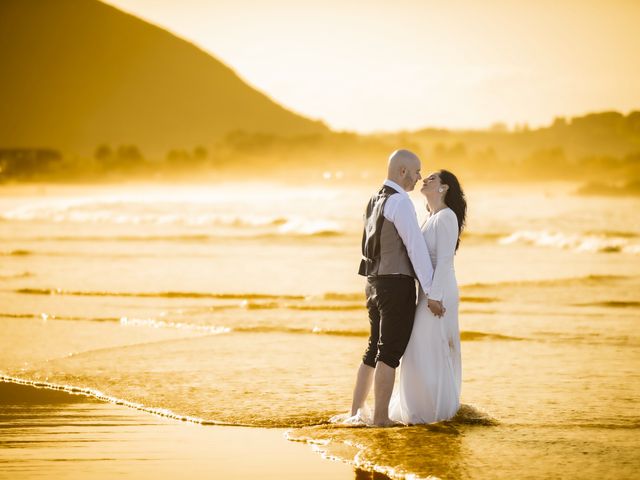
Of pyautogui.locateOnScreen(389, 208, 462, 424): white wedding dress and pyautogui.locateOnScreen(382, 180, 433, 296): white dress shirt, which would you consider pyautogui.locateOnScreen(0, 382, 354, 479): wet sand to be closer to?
pyautogui.locateOnScreen(389, 208, 462, 424): white wedding dress

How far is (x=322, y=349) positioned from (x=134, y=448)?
5.16m

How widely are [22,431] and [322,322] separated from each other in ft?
25.4

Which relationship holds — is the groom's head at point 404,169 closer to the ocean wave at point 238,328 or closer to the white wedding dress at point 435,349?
the white wedding dress at point 435,349

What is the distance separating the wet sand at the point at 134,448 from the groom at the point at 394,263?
0.94m

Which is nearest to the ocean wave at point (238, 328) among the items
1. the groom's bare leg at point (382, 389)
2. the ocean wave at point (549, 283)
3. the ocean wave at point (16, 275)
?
the groom's bare leg at point (382, 389)

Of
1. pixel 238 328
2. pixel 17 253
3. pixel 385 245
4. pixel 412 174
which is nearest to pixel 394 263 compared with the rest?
pixel 385 245

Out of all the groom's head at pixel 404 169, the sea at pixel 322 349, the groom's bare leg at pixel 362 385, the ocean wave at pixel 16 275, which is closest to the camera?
the sea at pixel 322 349

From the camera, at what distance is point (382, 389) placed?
24.1ft

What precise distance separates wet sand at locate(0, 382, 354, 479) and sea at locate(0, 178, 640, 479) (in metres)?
0.25

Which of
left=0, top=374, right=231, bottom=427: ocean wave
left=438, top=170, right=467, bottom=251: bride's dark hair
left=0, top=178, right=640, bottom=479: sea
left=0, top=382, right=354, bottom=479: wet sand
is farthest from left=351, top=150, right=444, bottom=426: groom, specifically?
left=0, top=374, right=231, bottom=427: ocean wave

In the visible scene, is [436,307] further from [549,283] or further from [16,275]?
[16,275]

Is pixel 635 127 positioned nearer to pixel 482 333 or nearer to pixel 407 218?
pixel 482 333

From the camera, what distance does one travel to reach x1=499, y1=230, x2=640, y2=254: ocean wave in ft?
125

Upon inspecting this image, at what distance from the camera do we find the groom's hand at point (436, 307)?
723 centimetres
